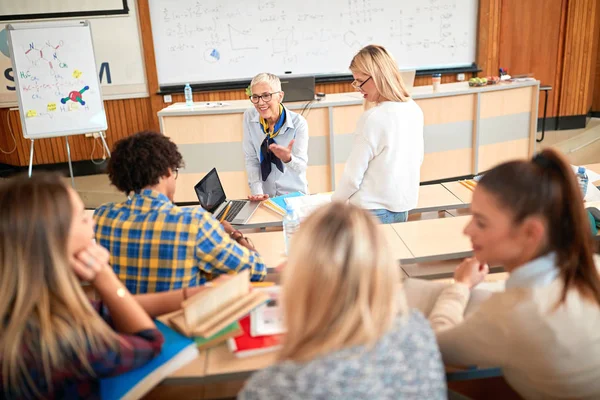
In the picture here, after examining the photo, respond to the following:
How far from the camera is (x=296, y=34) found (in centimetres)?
605

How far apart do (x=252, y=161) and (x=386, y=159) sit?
116 centimetres

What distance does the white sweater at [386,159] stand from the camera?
237 cm

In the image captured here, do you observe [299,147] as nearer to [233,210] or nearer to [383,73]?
[233,210]

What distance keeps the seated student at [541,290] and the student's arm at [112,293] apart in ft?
2.72

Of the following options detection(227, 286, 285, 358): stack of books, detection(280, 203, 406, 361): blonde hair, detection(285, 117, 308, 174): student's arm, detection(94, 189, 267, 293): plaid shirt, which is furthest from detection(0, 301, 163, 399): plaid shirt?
detection(285, 117, 308, 174): student's arm

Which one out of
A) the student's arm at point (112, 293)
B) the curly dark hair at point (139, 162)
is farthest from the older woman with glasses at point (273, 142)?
the student's arm at point (112, 293)

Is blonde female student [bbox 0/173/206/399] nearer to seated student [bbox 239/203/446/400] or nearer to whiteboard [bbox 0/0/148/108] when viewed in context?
seated student [bbox 239/203/446/400]

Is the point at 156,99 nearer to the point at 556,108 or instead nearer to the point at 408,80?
the point at 408,80

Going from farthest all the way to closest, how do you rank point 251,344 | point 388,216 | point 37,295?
point 388,216, point 251,344, point 37,295

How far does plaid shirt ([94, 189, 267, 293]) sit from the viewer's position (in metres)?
1.59

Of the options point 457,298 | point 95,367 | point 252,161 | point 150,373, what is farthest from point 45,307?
point 252,161

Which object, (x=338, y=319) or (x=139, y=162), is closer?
(x=338, y=319)

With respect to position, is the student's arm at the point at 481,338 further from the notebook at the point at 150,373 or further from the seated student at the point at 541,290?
the notebook at the point at 150,373

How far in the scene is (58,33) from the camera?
15.4 feet
